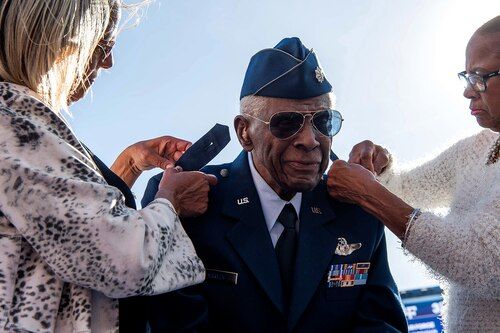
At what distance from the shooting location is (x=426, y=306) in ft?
44.7

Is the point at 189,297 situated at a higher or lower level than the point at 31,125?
lower

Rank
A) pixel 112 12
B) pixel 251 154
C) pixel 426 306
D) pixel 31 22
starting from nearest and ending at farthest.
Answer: pixel 31 22
pixel 112 12
pixel 251 154
pixel 426 306

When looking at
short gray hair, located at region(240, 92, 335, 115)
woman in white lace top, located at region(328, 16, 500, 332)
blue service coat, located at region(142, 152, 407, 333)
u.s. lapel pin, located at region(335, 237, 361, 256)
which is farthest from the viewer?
short gray hair, located at region(240, 92, 335, 115)

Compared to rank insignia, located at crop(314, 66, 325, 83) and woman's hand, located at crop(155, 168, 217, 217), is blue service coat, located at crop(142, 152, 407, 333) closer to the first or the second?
woman's hand, located at crop(155, 168, 217, 217)

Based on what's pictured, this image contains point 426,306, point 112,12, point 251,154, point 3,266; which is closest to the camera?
point 3,266

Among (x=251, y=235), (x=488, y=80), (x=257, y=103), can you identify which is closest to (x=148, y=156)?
(x=257, y=103)

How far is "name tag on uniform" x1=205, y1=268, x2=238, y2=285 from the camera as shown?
2636 millimetres

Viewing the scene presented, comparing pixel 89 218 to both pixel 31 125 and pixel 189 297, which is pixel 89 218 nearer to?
pixel 31 125

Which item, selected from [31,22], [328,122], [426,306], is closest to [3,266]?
[31,22]

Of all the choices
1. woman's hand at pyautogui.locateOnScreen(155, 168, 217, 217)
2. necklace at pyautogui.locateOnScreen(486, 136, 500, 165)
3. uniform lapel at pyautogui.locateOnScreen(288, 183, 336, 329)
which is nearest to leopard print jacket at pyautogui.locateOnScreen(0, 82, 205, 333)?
woman's hand at pyautogui.locateOnScreen(155, 168, 217, 217)

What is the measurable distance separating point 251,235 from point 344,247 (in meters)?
0.45

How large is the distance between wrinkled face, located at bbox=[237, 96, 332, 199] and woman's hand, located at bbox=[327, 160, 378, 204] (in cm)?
9

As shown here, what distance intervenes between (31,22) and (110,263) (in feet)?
2.48

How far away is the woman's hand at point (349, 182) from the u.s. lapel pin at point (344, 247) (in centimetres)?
20
